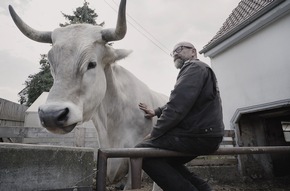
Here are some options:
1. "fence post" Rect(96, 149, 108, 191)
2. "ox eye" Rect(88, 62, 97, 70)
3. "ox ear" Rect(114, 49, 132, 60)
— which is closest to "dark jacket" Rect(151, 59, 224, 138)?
"fence post" Rect(96, 149, 108, 191)

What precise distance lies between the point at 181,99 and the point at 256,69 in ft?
15.4

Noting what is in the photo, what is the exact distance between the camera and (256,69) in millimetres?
5848

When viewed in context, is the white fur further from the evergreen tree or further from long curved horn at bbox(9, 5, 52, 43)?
the evergreen tree

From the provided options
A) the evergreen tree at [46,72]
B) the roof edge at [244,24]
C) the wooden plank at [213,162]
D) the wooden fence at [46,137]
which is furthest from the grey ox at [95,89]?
the evergreen tree at [46,72]

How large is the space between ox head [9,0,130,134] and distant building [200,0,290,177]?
155 inches

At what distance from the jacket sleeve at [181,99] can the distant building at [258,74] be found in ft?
12.7

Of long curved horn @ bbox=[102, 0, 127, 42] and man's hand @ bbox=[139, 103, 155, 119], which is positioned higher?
long curved horn @ bbox=[102, 0, 127, 42]

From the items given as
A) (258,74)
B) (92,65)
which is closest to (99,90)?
(92,65)

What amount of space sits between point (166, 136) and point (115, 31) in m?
1.43

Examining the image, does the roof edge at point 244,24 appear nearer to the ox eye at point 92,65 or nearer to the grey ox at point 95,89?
the grey ox at point 95,89

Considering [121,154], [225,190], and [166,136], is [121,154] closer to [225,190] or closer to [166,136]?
[166,136]

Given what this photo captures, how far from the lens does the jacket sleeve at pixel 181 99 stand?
1860 millimetres

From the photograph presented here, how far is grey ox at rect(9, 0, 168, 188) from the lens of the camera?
2098 mm

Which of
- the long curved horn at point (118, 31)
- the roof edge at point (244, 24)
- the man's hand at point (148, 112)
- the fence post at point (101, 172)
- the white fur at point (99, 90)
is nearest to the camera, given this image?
the fence post at point (101, 172)
